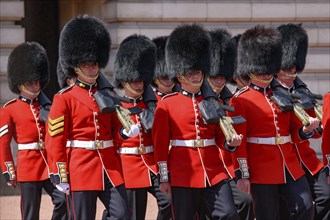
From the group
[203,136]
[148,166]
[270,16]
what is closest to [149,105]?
[148,166]

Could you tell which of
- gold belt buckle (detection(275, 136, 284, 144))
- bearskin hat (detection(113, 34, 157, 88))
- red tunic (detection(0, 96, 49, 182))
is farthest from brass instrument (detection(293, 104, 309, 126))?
red tunic (detection(0, 96, 49, 182))

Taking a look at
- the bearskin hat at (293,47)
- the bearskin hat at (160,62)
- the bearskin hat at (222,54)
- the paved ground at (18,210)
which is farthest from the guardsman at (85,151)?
the paved ground at (18,210)

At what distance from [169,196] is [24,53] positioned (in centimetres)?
182

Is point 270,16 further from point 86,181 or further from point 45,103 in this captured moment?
point 86,181

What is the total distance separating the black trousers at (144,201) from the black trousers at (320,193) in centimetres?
99

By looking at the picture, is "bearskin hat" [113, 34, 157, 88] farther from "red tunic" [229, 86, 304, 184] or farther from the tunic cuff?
the tunic cuff

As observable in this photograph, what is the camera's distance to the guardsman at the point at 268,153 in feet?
27.1

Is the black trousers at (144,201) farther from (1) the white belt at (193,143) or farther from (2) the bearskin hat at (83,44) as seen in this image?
(2) the bearskin hat at (83,44)

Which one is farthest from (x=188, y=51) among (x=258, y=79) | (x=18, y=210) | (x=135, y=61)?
(x=18, y=210)

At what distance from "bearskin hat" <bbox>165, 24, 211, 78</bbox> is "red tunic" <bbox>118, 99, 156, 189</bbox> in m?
0.71

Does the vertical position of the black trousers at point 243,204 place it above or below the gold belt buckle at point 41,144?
below

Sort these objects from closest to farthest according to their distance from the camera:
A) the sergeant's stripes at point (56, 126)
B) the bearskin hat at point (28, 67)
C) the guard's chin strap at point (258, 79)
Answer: the sergeant's stripes at point (56, 126) → the guard's chin strap at point (258, 79) → the bearskin hat at point (28, 67)

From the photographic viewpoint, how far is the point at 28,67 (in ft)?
32.2

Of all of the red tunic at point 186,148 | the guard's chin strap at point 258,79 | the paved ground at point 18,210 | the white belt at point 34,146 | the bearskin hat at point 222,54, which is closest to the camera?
the red tunic at point 186,148
